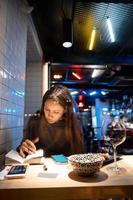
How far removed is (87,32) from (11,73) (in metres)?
2.12

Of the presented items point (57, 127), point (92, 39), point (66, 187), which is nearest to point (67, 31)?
point (92, 39)

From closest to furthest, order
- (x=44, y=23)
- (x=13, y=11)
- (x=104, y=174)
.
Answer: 1. (x=104, y=174)
2. (x=13, y=11)
3. (x=44, y=23)

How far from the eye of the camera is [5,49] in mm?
1411

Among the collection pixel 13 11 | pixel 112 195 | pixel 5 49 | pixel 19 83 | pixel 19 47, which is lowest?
pixel 112 195

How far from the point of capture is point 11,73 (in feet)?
5.21

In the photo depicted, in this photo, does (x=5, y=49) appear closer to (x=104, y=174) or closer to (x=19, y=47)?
Answer: (x=19, y=47)

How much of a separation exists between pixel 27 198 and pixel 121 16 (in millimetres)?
2787

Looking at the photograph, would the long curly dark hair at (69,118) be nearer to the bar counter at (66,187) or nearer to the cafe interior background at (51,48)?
the cafe interior background at (51,48)

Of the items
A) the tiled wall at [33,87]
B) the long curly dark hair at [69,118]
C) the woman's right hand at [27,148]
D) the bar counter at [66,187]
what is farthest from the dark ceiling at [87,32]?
the bar counter at [66,187]

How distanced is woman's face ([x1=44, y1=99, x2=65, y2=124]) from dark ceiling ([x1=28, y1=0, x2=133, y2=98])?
1412mm

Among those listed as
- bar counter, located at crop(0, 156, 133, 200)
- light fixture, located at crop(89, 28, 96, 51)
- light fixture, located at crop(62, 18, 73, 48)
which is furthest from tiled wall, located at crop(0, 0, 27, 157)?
light fixture, located at crop(89, 28, 96, 51)

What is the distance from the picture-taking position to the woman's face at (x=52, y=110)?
1631mm

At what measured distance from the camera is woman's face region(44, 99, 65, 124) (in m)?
1.63

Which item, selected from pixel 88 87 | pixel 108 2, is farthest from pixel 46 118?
pixel 88 87
